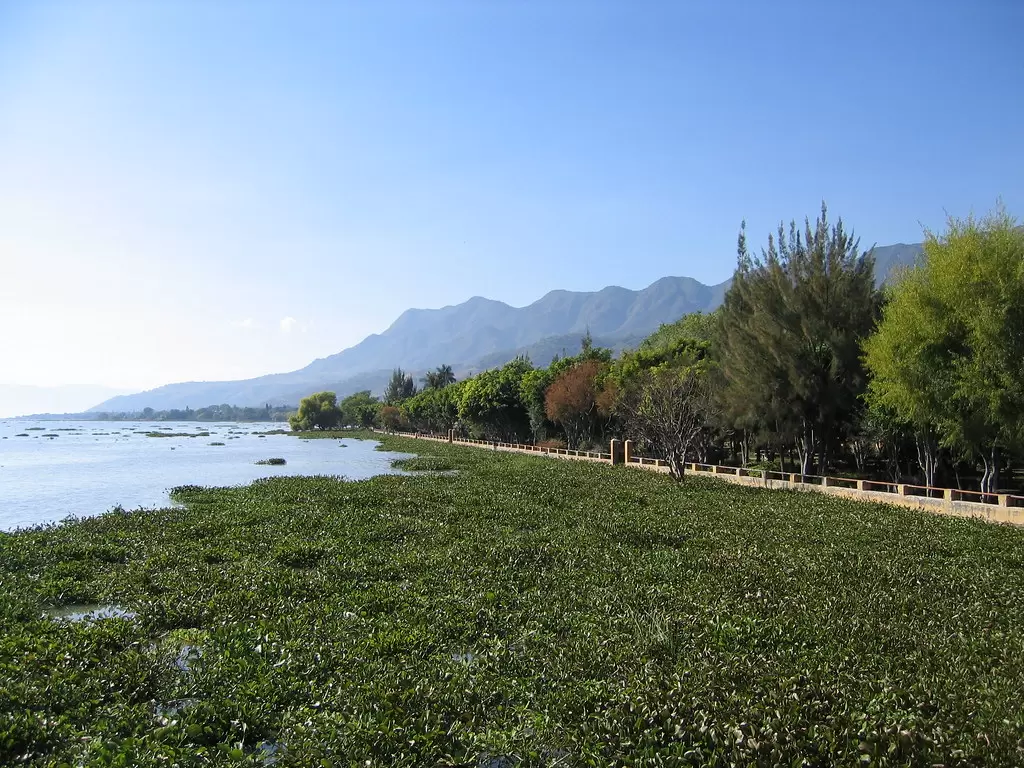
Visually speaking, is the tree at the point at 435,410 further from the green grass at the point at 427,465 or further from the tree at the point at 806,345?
the tree at the point at 806,345

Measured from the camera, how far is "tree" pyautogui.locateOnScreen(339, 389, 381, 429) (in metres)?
146

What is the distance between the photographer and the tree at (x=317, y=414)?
6033 inches

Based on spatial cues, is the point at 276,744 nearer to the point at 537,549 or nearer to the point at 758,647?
the point at 758,647

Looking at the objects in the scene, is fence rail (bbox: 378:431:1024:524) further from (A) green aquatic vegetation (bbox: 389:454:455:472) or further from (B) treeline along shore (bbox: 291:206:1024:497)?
(A) green aquatic vegetation (bbox: 389:454:455:472)

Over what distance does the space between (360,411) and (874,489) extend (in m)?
134

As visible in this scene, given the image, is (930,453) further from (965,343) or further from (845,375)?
(965,343)

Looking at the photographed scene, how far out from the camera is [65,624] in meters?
11.3

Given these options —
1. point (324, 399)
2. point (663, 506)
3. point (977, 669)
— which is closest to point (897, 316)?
point (663, 506)

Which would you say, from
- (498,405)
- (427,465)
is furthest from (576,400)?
(498,405)

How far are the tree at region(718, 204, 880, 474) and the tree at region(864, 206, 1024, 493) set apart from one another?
18.2ft

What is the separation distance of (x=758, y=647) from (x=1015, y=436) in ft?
55.8

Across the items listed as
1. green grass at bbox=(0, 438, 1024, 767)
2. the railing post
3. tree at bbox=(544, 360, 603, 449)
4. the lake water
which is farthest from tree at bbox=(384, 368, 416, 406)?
green grass at bbox=(0, 438, 1024, 767)

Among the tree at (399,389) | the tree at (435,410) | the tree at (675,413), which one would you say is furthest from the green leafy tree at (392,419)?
the tree at (675,413)

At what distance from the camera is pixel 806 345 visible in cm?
3228
